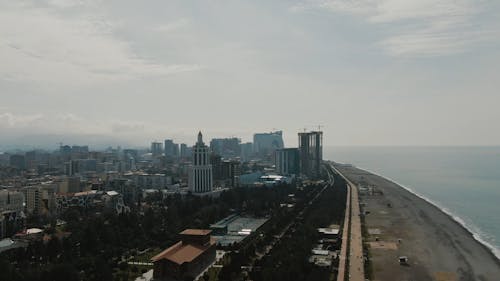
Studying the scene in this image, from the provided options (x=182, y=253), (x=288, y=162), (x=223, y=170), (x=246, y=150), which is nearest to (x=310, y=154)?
(x=288, y=162)

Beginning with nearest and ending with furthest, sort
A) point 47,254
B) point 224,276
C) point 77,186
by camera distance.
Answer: point 224,276 < point 47,254 < point 77,186

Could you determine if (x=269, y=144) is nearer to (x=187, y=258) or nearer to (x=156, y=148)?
(x=156, y=148)

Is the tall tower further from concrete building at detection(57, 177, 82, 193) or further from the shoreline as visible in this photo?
the shoreline

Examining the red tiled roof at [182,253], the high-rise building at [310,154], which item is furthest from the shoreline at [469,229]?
the high-rise building at [310,154]

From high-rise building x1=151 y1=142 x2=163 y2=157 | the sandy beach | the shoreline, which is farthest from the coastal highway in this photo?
high-rise building x1=151 y1=142 x2=163 y2=157

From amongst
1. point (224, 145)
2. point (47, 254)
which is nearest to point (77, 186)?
point (47, 254)

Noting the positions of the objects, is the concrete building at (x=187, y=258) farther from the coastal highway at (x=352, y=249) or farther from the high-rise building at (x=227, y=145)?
the high-rise building at (x=227, y=145)

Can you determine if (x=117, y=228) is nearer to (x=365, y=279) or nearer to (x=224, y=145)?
(x=365, y=279)
